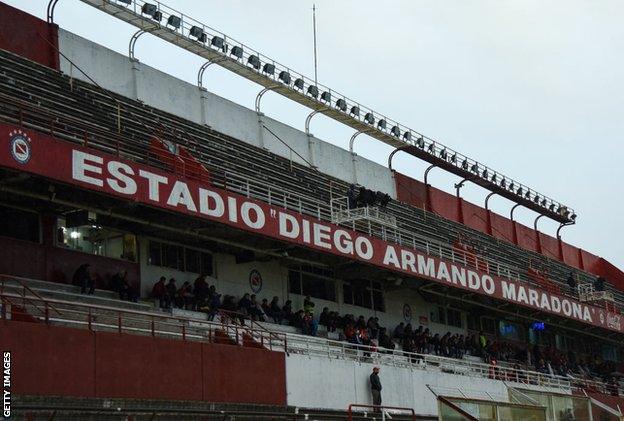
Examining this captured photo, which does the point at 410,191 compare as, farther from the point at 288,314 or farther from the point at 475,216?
the point at 288,314

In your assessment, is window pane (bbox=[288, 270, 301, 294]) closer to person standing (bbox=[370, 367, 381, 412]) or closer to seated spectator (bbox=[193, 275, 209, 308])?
seated spectator (bbox=[193, 275, 209, 308])

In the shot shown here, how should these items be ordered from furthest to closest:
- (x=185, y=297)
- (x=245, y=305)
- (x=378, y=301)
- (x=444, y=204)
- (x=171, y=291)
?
1. (x=444, y=204)
2. (x=378, y=301)
3. (x=245, y=305)
4. (x=185, y=297)
5. (x=171, y=291)

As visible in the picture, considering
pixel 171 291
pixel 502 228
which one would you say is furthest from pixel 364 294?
pixel 502 228

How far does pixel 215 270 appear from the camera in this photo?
99.5 ft

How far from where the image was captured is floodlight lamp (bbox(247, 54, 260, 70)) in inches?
1518

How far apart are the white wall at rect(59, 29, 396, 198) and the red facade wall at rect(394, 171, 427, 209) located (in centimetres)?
178

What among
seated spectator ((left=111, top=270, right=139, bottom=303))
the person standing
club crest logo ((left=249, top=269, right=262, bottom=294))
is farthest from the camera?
club crest logo ((left=249, top=269, right=262, bottom=294))

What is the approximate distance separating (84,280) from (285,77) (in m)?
18.3

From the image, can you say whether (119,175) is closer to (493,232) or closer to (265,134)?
(265,134)

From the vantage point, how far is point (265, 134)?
3912 centimetres

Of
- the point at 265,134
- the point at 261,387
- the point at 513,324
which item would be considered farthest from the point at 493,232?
the point at 261,387

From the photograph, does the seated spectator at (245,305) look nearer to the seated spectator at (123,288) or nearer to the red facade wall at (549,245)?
the seated spectator at (123,288)

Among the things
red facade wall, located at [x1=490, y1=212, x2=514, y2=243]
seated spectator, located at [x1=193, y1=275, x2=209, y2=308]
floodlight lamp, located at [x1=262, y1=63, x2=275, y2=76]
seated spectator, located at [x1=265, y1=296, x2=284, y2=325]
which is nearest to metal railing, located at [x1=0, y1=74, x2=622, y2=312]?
seated spectator, located at [x1=193, y1=275, x2=209, y2=308]

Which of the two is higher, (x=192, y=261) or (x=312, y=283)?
(x=312, y=283)
